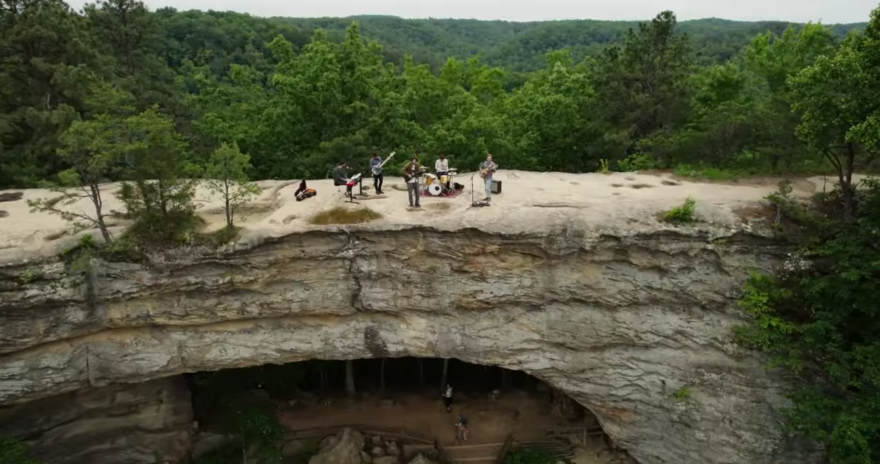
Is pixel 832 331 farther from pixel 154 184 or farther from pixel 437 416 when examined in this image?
pixel 154 184

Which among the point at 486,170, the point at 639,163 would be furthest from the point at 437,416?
the point at 639,163

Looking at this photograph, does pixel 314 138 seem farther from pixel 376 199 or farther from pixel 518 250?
pixel 518 250

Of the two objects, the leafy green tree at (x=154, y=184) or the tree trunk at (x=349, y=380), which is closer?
the leafy green tree at (x=154, y=184)

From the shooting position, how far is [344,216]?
48.2 ft

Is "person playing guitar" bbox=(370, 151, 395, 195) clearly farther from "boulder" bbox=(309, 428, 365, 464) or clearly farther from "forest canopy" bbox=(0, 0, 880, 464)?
"boulder" bbox=(309, 428, 365, 464)

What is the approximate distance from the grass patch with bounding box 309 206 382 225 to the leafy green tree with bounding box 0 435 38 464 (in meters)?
8.94

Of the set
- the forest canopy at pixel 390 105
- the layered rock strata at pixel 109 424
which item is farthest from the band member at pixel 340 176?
the layered rock strata at pixel 109 424

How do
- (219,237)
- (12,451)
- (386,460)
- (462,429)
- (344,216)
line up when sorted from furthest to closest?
(462,429) → (386,460) → (344,216) → (219,237) → (12,451)

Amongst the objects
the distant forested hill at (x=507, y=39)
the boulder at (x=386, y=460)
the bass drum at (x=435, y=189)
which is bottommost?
the boulder at (x=386, y=460)

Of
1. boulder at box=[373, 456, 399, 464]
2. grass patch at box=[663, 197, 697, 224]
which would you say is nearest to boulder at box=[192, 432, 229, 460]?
boulder at box=[373, 456, 399, 464]

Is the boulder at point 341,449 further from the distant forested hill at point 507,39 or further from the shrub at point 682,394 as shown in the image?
the distant forested hill at point 507,39

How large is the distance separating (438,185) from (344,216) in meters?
3.03

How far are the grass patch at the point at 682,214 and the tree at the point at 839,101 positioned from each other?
3.08 m

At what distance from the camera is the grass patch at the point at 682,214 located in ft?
45.2
